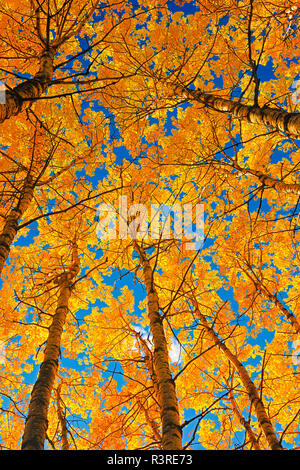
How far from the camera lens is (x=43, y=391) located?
2.45 m

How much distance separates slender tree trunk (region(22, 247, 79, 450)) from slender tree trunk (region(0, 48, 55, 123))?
7.48 ft

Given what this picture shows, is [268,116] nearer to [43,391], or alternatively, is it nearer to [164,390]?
[164,390]

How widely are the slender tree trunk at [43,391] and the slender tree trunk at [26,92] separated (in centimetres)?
228

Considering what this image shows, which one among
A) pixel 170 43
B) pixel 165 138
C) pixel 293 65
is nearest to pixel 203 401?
pixel 165 138

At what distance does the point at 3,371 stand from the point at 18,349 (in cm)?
66

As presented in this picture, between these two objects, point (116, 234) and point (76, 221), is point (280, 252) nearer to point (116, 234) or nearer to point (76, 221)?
point (116, 234)

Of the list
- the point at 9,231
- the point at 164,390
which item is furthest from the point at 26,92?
the point at 164,390

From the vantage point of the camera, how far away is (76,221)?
5805 mm

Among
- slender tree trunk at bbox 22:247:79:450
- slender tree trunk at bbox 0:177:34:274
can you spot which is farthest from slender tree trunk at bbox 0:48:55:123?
slender tree trunk at bbox 22:247:79:450

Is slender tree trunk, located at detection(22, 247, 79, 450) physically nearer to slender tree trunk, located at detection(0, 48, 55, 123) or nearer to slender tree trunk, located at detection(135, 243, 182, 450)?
slender tree trunk, located at detection(135, 243, 182, 450)

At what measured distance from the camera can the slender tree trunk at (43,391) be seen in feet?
6.45

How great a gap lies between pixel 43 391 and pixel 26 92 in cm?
263

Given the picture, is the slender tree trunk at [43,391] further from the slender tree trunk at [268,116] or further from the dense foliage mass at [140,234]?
the slender tree trunk at [268,116]

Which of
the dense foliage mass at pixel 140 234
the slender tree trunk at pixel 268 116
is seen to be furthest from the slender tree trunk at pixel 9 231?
the slender tree trunk at pixel 268 116
